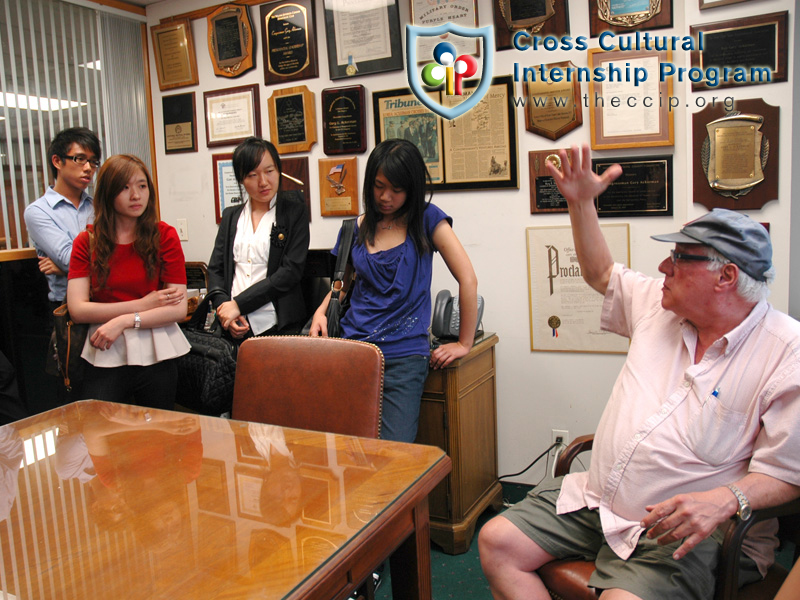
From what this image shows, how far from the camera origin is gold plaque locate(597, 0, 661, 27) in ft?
8.48

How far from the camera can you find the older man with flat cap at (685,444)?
4.61ft

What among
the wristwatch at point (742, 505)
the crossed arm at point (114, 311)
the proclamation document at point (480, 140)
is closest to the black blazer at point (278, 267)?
the crossed arm at point (114, 311)

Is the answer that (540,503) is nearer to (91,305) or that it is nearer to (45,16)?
(91,305)

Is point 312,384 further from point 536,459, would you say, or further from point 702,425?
point 536,459

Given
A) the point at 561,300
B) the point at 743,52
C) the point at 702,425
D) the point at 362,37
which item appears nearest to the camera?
the point at 702,425

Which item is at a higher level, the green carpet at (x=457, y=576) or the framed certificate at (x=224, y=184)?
the framed certificate at (x=224, y=184)

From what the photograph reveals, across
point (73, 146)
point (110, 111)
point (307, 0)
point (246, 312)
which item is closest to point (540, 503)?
point (246, 312)

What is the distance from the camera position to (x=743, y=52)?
2.39 m

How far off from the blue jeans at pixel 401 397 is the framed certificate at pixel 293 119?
60.4 inches

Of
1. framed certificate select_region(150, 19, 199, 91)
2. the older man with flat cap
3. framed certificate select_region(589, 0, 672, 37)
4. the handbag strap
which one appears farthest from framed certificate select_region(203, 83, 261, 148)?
the older man with flat cap

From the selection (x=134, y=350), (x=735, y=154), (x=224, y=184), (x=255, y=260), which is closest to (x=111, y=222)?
(x=134, y=350)

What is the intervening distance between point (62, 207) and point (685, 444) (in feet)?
8.91

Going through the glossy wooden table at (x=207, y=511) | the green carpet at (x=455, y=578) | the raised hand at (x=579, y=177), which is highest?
the raised hand at (x=579, y=177)

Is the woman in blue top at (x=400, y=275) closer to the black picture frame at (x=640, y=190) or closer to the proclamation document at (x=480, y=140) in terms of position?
the proclamation document at (x=480, y=140)
